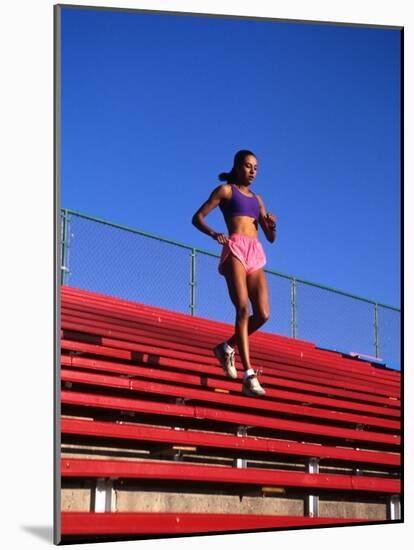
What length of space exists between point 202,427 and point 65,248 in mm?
946

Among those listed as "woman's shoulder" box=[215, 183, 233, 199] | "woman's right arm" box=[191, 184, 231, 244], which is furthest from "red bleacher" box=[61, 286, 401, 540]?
"woman's shoulder" box=[215, 183, 233, 199]

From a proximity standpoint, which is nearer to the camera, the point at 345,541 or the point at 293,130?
the point at 345,541

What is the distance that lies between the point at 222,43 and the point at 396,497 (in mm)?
2106

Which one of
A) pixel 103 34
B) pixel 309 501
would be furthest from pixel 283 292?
pixel 103 34

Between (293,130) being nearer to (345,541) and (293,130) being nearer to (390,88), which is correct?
(390,88)

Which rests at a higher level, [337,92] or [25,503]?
[337,92]

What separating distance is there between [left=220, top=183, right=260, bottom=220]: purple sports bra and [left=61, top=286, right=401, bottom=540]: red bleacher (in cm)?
47

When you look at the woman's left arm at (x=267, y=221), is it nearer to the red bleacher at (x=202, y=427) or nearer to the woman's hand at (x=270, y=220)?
the woman's hand at (x=270, y=220)

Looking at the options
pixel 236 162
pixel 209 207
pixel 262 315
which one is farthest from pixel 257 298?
pixel 236 162

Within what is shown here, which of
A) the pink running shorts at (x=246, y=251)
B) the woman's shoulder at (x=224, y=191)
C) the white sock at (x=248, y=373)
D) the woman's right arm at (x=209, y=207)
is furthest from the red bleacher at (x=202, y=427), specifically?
the woman's shoulder at (x=224, y=191)

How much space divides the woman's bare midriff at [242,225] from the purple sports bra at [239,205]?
16mm

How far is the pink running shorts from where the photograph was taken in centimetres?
520

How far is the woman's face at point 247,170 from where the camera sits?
17.0 feet

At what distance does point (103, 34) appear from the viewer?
16.1 feet
